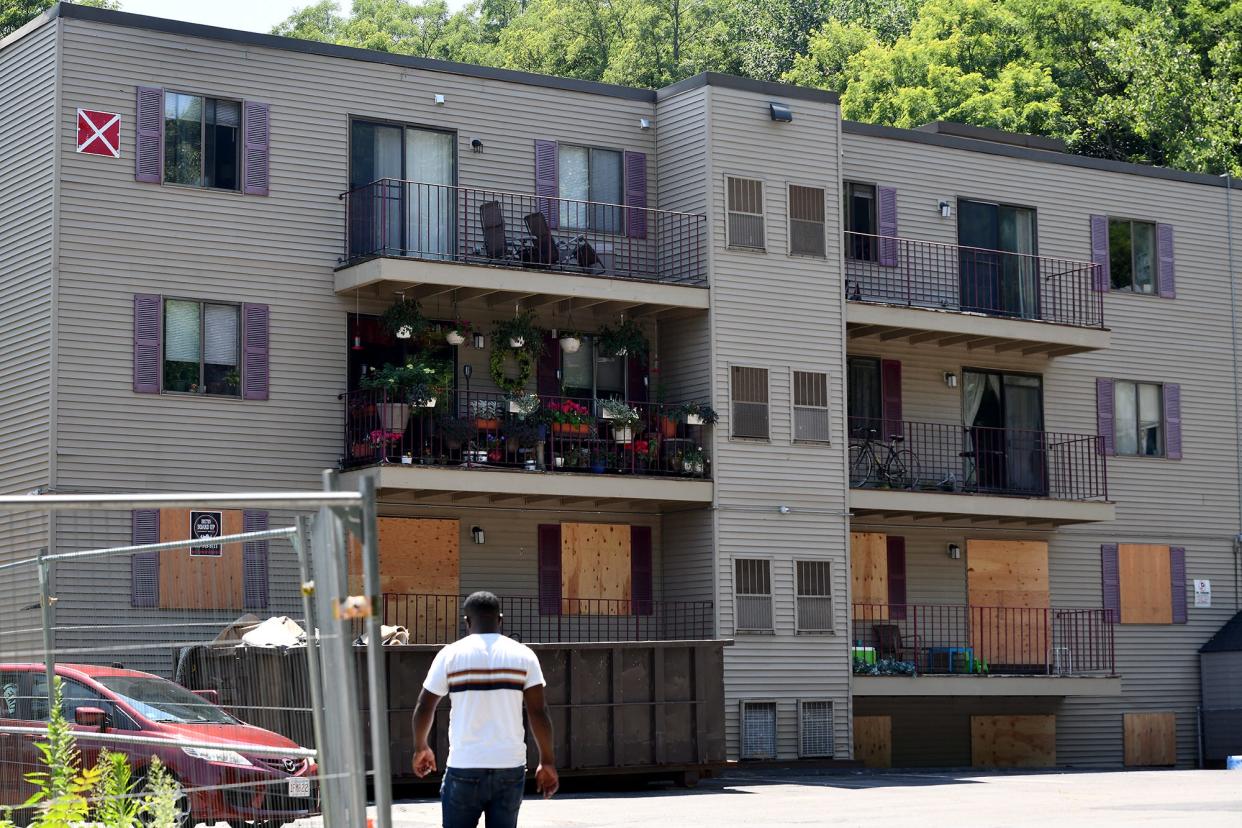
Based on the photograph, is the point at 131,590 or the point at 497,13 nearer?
the point at 131,590

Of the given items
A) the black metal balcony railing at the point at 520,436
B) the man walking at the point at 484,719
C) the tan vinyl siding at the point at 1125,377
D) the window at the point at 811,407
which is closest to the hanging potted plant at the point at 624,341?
the black metal balcony railing at the point at 520,436

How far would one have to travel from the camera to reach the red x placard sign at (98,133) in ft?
83.1

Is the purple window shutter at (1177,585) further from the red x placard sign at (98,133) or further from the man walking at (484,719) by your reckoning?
the man walking at (484,719)

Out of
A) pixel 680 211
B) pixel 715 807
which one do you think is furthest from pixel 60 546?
pixel 680 211

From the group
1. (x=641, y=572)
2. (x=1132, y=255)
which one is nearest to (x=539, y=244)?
(x=641, y=572)

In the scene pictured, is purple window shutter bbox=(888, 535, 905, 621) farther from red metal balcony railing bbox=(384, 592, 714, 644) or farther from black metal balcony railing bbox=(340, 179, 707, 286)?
black metal balcony railing bbox=(340, 179, 707, 286)

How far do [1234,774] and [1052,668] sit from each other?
492 cm

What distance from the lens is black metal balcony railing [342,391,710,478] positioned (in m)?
26.2

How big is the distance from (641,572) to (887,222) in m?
7.57

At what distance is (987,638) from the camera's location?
3209cm

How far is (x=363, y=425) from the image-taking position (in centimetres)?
2652

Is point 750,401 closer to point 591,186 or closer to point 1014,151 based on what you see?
point 591,186

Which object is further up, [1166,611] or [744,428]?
[744,428]

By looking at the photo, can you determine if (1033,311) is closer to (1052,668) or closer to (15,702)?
(1052,668)
